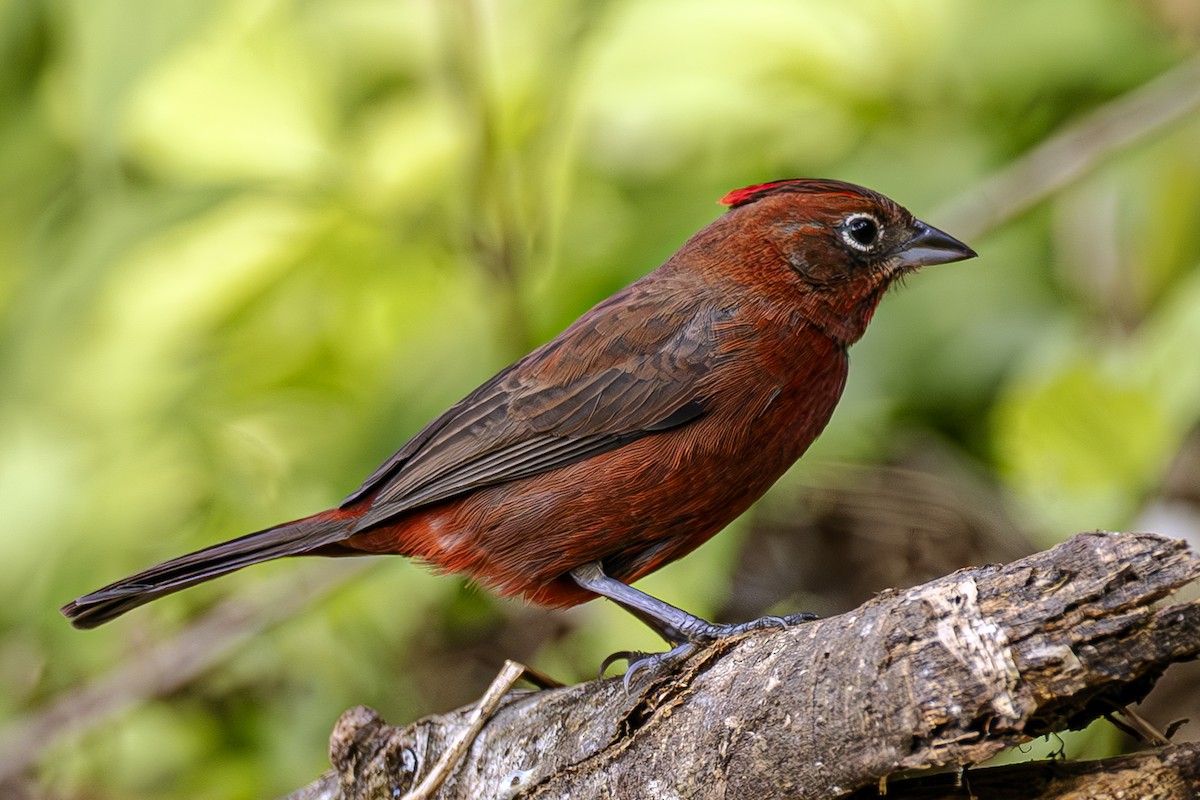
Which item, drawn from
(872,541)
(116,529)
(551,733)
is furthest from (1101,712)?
(116,529)

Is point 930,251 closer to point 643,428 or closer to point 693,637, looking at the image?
point 643,428

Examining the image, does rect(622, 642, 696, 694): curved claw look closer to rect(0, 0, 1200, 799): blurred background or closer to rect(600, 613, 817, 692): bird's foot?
rect(600, 613, 817, 692): bird's foot

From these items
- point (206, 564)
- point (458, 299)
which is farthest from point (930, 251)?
point (206, 564)

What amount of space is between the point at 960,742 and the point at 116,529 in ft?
11.4

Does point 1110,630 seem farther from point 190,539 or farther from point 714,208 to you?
point 190,539

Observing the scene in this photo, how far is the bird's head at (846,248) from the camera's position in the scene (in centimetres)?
398

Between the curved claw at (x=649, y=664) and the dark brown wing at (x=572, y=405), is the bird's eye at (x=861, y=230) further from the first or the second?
the curved claw at (x=649, y=664)

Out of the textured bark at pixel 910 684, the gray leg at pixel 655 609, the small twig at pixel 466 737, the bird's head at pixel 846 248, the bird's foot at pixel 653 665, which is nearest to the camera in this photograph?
the textured bark at pixel 910 684

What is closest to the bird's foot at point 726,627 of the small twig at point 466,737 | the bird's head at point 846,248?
Result: the small twig at point 466,737

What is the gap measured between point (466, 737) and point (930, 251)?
1.98 m

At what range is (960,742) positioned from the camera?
7.22 ft

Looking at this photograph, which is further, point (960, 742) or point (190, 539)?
point (190, 539)

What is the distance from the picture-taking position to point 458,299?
5.08 meters

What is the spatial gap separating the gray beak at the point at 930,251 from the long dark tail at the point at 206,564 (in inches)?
71.5
